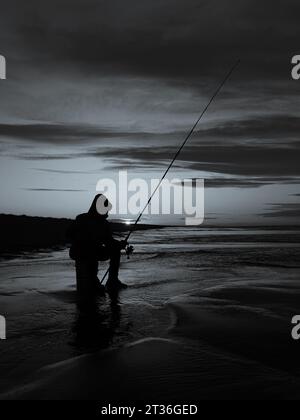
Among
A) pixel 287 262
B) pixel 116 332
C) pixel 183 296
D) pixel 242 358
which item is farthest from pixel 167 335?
pixel 287 262

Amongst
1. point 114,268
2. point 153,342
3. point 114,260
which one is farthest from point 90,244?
point 153,342

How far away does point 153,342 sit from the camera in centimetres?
447

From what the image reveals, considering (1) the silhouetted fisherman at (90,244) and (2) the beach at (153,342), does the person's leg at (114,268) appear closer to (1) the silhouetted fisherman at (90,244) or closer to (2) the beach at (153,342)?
(1) the silhouetted fisherman at (90,244)

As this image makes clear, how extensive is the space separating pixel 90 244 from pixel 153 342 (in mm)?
2768

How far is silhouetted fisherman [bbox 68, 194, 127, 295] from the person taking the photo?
22.5 feet

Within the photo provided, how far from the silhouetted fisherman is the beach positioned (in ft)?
1.19

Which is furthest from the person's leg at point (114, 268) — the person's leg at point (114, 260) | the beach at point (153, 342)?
the beach at point (153, 342)

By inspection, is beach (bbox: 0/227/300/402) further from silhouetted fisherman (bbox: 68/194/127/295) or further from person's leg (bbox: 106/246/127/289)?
silhouetted fisherman (bbox: 68/194/127/295)

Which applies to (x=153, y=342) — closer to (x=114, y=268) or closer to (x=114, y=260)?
(x=114, y=260)

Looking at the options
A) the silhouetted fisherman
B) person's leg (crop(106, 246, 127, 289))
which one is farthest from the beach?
the silhouetted fisherman

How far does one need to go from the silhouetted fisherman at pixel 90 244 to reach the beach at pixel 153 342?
14.3 inches

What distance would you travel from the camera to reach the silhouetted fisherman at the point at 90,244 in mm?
6844
